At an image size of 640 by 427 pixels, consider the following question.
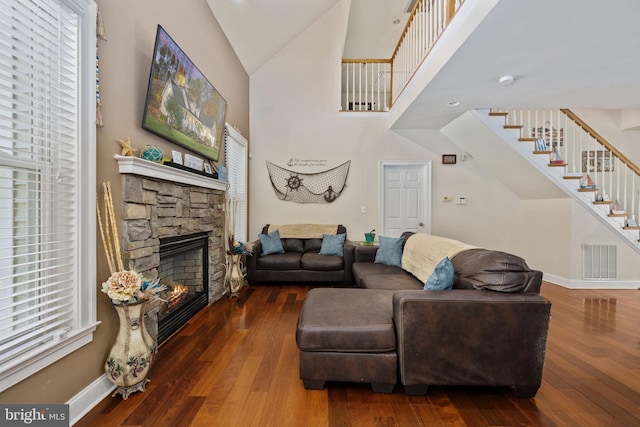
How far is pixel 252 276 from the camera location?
13.8 feet

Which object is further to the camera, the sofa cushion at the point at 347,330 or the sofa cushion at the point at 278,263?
the sofa cushion at the point at 278,263

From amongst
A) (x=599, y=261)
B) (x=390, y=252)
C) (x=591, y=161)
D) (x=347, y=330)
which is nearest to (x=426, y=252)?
(x=390, y=252)

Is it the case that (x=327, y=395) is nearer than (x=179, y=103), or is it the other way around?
(x=327, y=395)

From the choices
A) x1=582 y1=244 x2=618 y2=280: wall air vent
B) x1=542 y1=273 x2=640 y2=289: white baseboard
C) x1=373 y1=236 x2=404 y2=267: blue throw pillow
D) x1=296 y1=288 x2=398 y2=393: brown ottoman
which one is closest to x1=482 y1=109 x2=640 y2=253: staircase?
x1=582 y1=244 x2=618 y2=280: wall air vent

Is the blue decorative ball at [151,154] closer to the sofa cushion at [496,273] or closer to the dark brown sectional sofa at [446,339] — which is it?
the dark brown sectional sofa at [446,339]

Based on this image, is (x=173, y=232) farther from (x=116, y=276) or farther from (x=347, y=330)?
(x=347, y=330)

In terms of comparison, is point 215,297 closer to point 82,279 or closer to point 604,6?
point 82,279

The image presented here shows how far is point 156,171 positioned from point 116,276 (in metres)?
0.79

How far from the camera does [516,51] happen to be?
7.94ft

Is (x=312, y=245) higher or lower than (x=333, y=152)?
lower

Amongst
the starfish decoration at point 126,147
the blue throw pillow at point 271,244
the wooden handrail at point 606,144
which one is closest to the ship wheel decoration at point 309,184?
the blue throw pillow at point 271,244

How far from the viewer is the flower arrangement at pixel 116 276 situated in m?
1.61

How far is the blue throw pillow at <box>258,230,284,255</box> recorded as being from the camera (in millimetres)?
4445

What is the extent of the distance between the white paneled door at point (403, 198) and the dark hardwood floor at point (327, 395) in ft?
9.15
